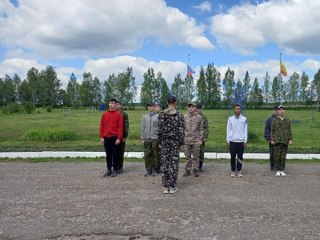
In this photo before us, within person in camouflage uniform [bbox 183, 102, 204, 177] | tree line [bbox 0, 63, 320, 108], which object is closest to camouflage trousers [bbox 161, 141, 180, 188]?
person in camouflage uniform [bbox 183, 102, 204, 177]

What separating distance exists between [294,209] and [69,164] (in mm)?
7080

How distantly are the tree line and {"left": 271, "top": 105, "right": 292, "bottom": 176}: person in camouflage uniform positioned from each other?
252 ft

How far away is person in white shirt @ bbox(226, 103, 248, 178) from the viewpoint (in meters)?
8.70

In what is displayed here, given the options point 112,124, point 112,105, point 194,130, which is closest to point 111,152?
point 112,124

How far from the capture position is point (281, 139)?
28.8 feet

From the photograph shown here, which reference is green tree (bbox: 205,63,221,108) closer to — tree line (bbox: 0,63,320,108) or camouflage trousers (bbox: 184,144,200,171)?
tree line (bbox: 0,63,320,108)

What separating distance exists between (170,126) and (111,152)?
7.56ft

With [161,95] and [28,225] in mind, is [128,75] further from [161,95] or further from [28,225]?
[28,225]

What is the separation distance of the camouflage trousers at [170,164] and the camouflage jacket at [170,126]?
4.3 inches

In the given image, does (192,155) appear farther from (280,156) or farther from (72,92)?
(72,92)

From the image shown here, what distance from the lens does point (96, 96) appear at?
9619 centimetres

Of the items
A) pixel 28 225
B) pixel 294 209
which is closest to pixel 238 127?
pixel 294 209

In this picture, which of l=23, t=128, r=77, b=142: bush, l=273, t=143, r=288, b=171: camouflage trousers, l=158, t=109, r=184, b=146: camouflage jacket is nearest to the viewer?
l=158, t=109, r=184, b=146: camouflage jacket

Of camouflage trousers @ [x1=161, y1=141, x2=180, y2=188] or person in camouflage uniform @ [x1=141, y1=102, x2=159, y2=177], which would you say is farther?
person in camouflage uniform @ [x1=141, y1=102, x2=159, y2=177]
